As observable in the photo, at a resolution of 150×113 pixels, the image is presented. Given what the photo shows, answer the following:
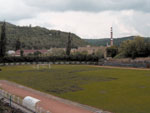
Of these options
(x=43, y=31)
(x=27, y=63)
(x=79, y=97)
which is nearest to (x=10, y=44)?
(x=43, y=31)

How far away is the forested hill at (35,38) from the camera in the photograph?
141175 millimetres

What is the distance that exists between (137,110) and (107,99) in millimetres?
3951

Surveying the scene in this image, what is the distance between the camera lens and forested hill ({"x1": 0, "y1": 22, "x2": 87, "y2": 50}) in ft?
463

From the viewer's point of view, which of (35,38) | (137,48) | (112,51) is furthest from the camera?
(35,38)

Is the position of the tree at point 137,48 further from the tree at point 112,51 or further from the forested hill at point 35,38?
the forested hill at point 35,38

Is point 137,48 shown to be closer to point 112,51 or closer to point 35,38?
point 112,51

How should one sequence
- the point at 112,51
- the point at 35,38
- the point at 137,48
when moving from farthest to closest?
the point at 35,38 → the point at 112,51 → the point at 137,48

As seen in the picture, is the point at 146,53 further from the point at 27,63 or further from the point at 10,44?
the point at 10,44

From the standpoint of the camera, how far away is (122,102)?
55.7ft

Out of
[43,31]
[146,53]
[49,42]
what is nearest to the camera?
[146,53]

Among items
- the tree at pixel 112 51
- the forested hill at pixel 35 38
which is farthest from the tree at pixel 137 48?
the forested hill at pixel 35 38

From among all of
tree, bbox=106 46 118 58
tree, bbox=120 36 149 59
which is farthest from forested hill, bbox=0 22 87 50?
tree, bbox=120 36 149 59

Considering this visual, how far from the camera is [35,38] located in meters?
153

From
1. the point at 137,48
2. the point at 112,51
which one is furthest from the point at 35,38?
the point at 137,48
